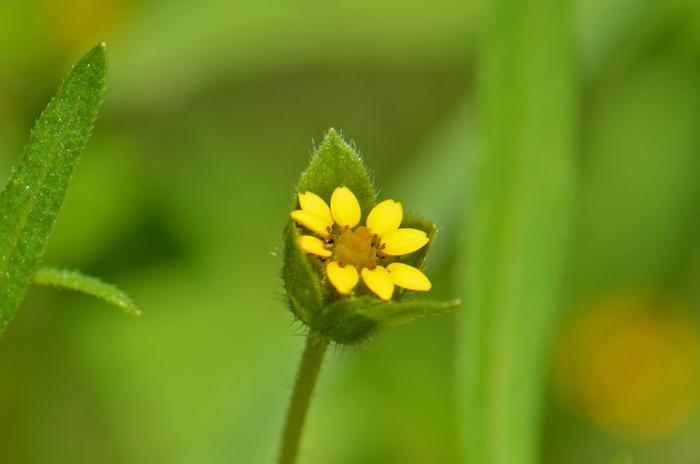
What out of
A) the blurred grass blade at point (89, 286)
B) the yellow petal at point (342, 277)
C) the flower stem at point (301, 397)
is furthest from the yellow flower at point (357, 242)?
the blurred grass blade at point (89, 286)

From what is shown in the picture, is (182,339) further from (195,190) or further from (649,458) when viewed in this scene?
(649,458)

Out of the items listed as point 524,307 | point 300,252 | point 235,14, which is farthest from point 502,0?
point 235,14

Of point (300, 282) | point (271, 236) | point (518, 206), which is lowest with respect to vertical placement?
point (300, 282)

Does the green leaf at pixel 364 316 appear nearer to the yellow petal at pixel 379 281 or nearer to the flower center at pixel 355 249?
the yellow petal at pixel 379 281

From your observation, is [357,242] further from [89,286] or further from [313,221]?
[89,286]

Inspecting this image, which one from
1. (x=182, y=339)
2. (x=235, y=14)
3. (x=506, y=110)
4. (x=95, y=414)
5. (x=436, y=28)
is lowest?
(x=95, y=414)

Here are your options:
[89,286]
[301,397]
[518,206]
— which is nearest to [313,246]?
[301,397]
